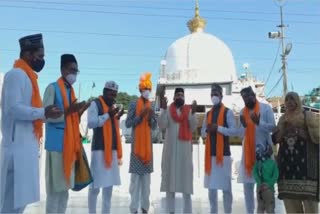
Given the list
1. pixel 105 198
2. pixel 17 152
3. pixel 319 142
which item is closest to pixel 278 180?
pixel 319 142

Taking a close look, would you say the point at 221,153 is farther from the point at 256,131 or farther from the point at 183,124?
the point at 183,124

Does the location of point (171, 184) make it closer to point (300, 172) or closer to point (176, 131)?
point (176, 131)

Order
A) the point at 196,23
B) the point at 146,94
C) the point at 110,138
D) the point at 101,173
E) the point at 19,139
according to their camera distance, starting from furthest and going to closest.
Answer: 1. the point at 196,23
2. the point at 146,94
3. the point at 110,138
4. the point at 101,173
5. the point at 19,139

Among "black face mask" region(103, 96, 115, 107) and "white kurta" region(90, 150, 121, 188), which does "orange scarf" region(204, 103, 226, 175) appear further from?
"black face mask" region(103, 96, 115, 107)

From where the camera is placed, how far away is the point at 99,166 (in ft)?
17.4

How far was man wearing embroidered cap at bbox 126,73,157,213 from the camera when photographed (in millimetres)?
5633

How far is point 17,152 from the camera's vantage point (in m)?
3.40

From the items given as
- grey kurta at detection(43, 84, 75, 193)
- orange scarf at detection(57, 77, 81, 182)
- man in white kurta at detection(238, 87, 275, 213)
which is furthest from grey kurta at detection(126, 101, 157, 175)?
grey kurta at detection(43, 84, 75, 193)

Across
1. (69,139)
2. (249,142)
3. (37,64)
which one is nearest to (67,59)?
(37,64)

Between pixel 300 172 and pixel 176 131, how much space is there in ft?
5.88

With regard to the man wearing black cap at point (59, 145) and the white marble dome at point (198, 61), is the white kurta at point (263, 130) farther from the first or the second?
the white marble dome at point (198, 61)

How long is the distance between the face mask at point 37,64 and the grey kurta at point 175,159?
8.08 ft

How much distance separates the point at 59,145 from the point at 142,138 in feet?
5.81

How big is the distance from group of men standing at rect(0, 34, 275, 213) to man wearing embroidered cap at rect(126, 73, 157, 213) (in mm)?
14
